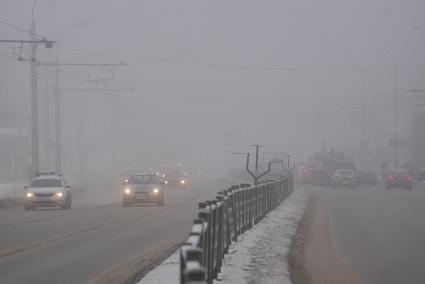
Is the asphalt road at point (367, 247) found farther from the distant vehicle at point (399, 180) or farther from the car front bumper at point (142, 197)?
the distant vehicle at point (399, 180)

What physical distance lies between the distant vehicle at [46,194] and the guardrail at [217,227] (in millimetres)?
13112

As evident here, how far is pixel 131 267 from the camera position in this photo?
16.6m

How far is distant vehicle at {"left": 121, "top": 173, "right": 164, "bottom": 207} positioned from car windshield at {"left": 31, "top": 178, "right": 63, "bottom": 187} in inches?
118

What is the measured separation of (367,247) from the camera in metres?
21.5

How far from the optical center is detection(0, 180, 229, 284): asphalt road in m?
15.8

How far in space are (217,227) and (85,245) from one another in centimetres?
725

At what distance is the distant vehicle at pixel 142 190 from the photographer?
42.8 m

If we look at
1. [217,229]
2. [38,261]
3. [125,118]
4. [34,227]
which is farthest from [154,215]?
[125,118]

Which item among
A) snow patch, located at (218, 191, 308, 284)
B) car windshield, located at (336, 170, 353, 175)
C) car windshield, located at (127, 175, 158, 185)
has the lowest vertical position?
snow patch, located at (218, 191, 308, 284)

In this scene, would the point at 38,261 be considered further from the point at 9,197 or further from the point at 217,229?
the point at 9,197

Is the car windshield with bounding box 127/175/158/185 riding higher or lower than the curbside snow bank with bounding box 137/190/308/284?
higher

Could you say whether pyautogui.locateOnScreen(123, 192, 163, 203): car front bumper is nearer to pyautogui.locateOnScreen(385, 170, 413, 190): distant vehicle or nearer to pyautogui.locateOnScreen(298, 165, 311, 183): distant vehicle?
pyautogui.locateOnScreen(385, 170, 413, 190): distant vehicle

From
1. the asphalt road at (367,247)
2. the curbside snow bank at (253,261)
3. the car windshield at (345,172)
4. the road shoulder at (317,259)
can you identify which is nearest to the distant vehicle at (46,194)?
the asphalt road at (367,247)

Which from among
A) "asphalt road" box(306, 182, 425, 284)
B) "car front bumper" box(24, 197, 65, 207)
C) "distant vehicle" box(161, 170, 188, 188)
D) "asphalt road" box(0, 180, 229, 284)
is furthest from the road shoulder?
"distant vehicle" box(161, 170, 188, 188)
